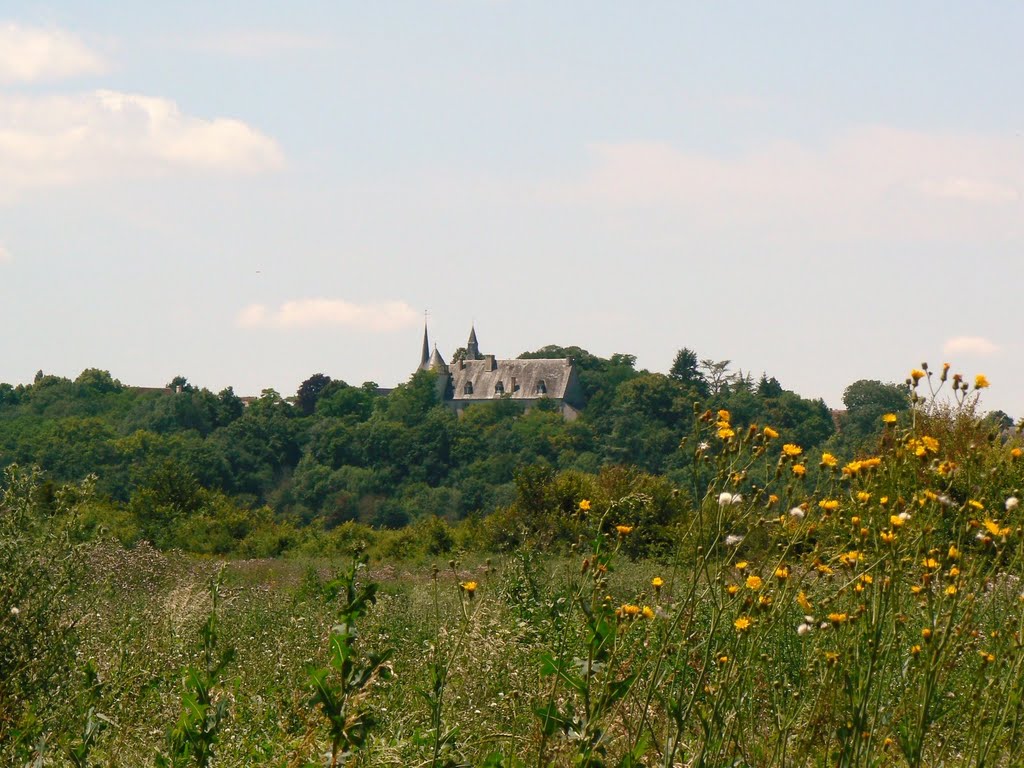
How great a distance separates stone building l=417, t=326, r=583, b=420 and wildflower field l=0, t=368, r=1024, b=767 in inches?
3663

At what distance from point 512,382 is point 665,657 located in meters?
103

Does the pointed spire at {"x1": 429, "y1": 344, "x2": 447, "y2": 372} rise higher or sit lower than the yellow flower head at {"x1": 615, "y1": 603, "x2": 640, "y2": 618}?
higher

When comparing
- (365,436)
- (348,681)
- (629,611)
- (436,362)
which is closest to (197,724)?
(348,681)

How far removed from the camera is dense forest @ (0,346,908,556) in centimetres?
6144

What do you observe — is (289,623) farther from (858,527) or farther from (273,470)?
(273,470)

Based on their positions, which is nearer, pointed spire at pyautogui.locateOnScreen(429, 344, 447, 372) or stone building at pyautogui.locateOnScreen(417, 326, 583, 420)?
stone building at pyautogui.locateOnScreen(417, 326, 583, 420)

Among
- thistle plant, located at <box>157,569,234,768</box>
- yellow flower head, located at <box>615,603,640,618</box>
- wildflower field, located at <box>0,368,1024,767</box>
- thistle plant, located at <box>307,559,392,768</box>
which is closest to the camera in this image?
thistle plant, located at <box>307,559,392,768</box>

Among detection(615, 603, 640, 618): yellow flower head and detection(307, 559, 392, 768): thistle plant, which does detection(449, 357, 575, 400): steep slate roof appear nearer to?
detection(615, 603, 640, 618): yellow flower head

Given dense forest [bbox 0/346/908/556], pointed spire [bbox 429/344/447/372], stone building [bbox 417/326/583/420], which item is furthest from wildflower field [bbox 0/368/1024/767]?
pointed spire [bbox 429/344/447/372]

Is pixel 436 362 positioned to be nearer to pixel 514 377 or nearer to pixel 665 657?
pixel 514 377

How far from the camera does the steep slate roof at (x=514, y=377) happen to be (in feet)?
338

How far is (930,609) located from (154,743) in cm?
295

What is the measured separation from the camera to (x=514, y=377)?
106562mm

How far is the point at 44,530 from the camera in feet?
16.9
